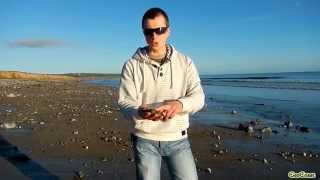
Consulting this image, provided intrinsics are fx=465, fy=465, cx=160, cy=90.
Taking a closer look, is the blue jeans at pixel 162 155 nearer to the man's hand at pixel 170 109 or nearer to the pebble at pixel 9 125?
the man's hand at pixel 170 109

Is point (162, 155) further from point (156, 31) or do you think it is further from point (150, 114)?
point (156, 31)

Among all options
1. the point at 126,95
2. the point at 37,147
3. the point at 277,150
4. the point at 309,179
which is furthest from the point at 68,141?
the point at 126,95

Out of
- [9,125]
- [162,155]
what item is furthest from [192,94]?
[9,125]

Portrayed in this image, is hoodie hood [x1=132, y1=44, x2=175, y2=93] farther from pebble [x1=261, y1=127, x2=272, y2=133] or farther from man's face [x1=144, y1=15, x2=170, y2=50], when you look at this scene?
pebble [x1=261, y1=127, x2=272, y2=133]

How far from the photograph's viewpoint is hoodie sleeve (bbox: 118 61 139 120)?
4.36 meters

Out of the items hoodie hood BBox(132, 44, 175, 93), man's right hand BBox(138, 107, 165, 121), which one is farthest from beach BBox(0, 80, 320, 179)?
man's right hand BBox(138, 107, 165, 121)

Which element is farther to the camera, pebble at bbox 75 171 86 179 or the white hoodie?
pebble at bbox 75 171 86 179

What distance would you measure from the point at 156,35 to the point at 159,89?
0.51 m

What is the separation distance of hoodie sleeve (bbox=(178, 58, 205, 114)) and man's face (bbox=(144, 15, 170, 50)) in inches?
13.8

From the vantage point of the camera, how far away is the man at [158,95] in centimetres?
434

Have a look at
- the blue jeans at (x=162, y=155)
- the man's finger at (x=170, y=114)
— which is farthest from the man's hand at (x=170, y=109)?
the blue jeans at (x=162, y=155)

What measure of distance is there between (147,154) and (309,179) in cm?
399

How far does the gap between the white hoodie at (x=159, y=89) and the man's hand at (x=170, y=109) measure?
0.17 meters

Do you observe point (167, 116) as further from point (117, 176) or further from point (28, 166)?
point (28, 166)
